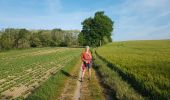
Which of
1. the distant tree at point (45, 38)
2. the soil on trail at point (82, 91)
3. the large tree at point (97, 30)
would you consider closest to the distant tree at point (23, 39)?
the distant tree at point (45, 38)

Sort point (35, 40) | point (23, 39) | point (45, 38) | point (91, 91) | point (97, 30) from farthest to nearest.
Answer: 1. point (45, 38)
2. point (35, 40)
3. point (23, 39)
4. point (97, 30)
5. point (91, 91)

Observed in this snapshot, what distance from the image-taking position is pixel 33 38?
119m

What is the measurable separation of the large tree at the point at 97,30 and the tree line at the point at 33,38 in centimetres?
1978

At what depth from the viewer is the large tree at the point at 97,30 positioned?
10369cm

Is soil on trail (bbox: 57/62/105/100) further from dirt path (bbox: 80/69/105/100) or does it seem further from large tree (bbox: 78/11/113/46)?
large tree (bbox: 78/11/113/46)

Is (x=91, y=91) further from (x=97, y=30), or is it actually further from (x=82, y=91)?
(x=97, y=30)

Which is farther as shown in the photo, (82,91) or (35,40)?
(35,40)

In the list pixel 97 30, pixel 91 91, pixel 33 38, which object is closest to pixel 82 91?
pixel 91 91

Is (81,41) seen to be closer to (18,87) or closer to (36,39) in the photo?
(36,39)

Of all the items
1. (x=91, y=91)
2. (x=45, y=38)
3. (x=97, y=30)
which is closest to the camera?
(x=91, y=91)

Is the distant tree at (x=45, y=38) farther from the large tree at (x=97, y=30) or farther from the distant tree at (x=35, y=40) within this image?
the large tree at (x=97, y=30)

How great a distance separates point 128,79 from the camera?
1573 centimetres

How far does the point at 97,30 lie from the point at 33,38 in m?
29.8

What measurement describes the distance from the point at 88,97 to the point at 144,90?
2344mm
